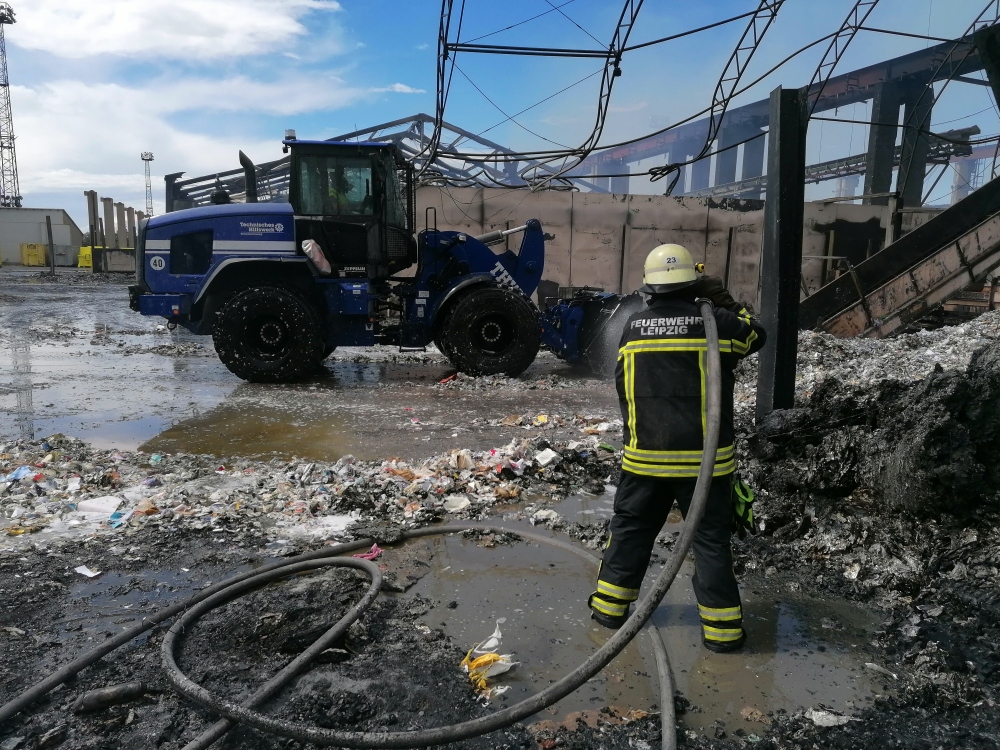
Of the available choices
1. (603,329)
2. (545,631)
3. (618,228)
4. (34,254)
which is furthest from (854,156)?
(34,254)

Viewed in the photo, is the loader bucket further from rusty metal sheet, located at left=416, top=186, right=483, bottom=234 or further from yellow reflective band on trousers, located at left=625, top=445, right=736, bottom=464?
rusty metal sheet, located at left=416, top=186, right=483, bottom=234

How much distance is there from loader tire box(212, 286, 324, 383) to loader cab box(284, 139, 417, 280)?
67 centimetres

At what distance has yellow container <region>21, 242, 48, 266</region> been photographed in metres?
30.6

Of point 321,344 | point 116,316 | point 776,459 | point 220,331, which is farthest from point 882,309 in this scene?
point 116,316

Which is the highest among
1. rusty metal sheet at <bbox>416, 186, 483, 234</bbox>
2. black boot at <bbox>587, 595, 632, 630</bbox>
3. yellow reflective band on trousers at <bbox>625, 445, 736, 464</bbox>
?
rusty metal sheet at <bbox>416, 186, 483, 234</bbox>

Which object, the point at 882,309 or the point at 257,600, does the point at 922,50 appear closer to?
the point at 882,309

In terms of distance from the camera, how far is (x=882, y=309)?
29.2ft

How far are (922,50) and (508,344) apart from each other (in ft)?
63.1

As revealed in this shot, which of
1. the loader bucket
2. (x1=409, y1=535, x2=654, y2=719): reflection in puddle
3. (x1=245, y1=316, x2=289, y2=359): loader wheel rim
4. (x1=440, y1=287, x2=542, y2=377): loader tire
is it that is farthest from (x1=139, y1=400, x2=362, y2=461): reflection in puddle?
the loader bucket

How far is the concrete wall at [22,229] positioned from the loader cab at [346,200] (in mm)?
30202

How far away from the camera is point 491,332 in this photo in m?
8.22

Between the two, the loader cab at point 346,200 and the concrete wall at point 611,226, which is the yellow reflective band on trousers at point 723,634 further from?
the concrete wall at point 611,226

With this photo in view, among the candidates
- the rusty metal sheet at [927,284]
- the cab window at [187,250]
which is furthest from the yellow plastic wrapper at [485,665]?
the rusty metal sheet at [927,284]

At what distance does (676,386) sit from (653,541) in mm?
656
